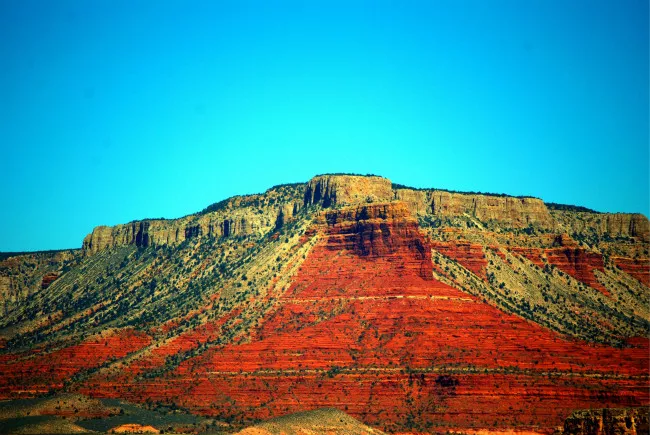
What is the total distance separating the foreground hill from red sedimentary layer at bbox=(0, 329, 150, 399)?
0.92 feet

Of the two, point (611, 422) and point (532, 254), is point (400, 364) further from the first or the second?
point (532, 254)

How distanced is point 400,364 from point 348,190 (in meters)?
47.3

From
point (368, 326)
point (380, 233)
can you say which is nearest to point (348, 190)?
point (380, 233)

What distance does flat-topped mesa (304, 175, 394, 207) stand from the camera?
18250 cm

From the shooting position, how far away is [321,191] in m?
187

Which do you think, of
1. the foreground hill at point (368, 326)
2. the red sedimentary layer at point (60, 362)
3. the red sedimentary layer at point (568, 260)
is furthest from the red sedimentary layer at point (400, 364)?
the red sedimentary layer at point (568, 260)

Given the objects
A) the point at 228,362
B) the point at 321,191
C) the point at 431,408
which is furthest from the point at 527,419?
the point at 321,191

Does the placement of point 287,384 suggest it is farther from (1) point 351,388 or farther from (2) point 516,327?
(2) point 516,327

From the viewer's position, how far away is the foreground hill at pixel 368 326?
448 ft

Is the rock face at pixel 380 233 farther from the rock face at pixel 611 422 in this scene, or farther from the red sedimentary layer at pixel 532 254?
the rock face at pixel 611 422

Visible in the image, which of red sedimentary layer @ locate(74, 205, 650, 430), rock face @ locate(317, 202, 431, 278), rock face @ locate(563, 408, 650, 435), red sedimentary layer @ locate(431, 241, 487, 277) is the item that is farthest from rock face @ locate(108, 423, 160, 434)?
red sedimentary layer @ locate(431, 241, 487, 277)

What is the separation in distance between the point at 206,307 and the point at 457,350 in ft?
133

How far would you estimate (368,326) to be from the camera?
Result: 147875mm

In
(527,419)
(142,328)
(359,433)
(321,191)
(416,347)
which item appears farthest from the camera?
(321,191)
